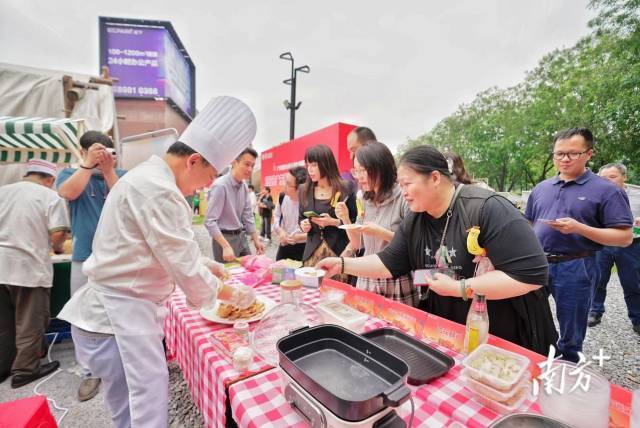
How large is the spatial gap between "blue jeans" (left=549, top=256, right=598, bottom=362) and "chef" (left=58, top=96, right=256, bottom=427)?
2.91 metres

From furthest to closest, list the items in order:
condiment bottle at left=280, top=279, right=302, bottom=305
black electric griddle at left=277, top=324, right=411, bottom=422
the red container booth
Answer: the red container booth, condiment bottle at left=280, top=279, right=302, bottom=305, black electric griddle at left=277, top=324, right=411, bottom=422

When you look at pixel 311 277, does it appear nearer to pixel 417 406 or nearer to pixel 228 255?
pixel 417 406

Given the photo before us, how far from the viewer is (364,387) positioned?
91cm

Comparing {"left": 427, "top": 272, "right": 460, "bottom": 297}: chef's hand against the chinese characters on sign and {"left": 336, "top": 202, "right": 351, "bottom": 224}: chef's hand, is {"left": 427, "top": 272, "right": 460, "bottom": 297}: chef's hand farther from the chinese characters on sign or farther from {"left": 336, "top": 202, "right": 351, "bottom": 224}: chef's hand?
{"left": 336, "top": 202, "right": 351, "bottom": 224}: chef's hand

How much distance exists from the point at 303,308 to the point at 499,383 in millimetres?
1012

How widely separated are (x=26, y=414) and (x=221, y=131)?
68.3 inches

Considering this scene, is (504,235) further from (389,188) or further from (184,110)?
(184,110)

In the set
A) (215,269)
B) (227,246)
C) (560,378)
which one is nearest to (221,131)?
(215,269)

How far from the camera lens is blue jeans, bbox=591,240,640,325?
153 inches

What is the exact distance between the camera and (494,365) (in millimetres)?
1044

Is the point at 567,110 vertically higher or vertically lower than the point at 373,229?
higher

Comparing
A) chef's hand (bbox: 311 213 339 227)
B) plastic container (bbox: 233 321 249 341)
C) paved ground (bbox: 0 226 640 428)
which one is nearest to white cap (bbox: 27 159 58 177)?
paved ground (bbox: 0 226 640 428)


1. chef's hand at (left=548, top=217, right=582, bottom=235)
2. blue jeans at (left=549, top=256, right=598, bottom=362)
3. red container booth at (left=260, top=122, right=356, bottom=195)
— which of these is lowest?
blue jeans at (left=549, top=256, right=598, bottom=362)

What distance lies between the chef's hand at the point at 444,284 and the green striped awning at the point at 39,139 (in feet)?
12.3
